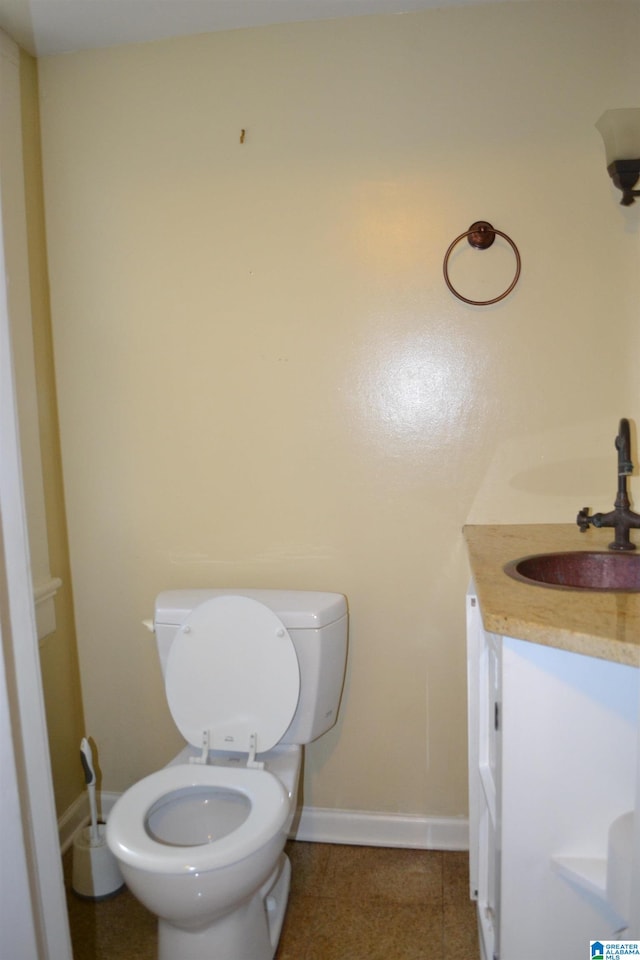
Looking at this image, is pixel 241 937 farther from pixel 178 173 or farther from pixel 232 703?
pixel 178 173

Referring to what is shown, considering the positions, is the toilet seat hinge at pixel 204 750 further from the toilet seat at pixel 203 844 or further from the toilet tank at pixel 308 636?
the toilet tank at pixel 308 636

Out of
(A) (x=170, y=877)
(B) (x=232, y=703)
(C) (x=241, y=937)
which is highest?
(B) (x=232, y=703)

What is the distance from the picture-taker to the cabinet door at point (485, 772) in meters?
1.22

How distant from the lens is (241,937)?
1.41 metres

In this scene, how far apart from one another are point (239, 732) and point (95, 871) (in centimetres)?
57

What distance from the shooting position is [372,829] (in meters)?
1.94

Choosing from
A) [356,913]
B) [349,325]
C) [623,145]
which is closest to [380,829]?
[356,913]

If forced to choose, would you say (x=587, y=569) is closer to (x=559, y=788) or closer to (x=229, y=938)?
(x=559, y=788)

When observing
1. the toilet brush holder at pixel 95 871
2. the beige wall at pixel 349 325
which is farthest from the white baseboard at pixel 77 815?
the beige wall at pixel 349 325

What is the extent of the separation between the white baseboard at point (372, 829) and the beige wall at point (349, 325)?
41 millimetres

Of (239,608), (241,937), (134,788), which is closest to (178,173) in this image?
(239,608)

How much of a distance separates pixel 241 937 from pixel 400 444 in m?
1.23

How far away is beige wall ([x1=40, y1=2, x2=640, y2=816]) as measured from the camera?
1.71 m
